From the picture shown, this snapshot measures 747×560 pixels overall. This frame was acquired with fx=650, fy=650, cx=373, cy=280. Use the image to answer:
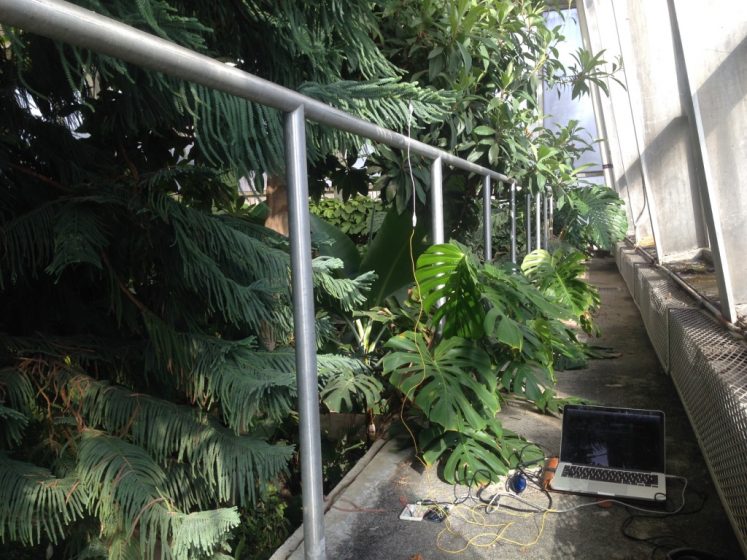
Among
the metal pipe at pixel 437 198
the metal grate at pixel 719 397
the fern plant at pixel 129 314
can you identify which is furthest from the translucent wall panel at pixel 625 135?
the fern plant at pixel 129 314

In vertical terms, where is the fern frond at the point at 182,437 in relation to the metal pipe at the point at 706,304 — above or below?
below

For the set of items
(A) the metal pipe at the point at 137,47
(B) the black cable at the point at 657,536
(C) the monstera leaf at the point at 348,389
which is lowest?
(B) the black cable at the point at 657,536

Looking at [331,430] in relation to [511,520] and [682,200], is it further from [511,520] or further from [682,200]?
[682,200]

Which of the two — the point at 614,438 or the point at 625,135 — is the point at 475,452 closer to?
the point at 614,438

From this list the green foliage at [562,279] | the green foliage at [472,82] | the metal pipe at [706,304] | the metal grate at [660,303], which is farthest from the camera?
the green foliage at [562,279]

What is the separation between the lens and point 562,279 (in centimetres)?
412

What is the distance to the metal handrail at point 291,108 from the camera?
777mm

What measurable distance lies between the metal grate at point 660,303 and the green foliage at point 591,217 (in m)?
0.62

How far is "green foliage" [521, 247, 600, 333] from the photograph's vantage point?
12.8ft

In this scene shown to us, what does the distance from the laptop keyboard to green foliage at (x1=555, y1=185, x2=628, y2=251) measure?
3037 millimetres

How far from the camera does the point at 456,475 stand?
7.31 ft

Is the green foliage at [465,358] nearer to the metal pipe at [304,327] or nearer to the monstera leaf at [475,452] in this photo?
the monstera leaf at [475,452]

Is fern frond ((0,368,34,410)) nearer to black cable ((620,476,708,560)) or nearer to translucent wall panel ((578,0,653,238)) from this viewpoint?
black cable ((620,476,708,560))

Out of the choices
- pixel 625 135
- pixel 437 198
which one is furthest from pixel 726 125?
pixel 625 135
